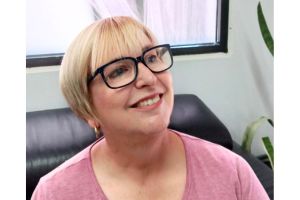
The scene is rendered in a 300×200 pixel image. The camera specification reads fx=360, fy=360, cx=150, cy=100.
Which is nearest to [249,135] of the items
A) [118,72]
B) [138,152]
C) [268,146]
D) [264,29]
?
[268,146]

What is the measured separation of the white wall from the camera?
0.90 m

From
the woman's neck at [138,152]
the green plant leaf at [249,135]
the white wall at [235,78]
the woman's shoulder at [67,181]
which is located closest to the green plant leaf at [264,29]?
the white wall at [235,78]

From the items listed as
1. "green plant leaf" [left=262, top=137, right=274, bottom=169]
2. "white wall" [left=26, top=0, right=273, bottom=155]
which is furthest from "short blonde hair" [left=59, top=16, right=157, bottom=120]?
"green plant leaf" [left=262, top=137, right=274, bottom=169]

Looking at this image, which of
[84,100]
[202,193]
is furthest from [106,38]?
[202,193]

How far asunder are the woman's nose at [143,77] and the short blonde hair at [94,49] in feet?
0.11

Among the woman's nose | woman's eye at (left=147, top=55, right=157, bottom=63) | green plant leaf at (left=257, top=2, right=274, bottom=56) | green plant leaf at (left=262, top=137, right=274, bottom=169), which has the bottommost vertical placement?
green plant leaf at (left=262, top=137, right=274, bottom=169)

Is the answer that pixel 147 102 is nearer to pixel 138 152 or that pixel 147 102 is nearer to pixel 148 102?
pixel 148 102

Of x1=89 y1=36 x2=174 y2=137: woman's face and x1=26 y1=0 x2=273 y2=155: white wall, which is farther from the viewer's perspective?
x1=26 y1=0 x2=273 y2=155: white wall

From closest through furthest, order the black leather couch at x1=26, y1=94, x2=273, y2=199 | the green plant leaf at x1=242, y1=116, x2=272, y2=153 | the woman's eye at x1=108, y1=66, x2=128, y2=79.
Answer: the woman's eye at x1=108, y1=66, x2=128, y2=79
the black leather couch at x1=26, y1=94, x2=273, y2=199
the green plant leaf at x1=242, y1=116, x2=272, y2=153

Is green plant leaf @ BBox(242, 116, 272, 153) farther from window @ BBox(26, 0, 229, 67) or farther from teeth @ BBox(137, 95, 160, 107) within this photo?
teeth @ BBox(137, 95, 160, 107)

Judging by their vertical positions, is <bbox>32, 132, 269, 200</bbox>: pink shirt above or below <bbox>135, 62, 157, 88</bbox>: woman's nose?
below

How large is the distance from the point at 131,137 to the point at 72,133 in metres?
0.31
